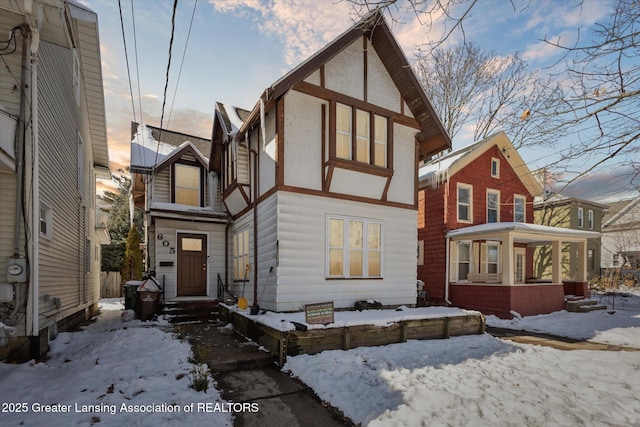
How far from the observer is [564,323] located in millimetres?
10461

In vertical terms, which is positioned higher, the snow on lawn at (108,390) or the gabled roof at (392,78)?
the gabled roof at (392,78)

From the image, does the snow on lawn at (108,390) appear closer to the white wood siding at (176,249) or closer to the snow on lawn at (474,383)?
the snow on lawn at (474,383)

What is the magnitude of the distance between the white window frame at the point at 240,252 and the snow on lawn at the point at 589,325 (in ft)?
28.2

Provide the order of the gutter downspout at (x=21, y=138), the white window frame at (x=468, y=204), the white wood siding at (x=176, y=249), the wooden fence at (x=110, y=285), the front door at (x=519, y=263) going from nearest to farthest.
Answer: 1. the gutter downspout at (x=21, y=138)
2. the white wood siding at (x=176, y=249)
3. the white window frame at (x=468, y=204)
4. the front door at (x=519, y=263)
5. the wooden fence at (x=110, y=285)

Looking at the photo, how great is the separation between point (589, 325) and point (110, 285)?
24.0 m

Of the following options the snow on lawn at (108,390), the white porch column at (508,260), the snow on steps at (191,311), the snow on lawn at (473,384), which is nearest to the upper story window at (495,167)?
the white porch column at (508,260)

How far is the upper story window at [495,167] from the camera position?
1552 centimetres

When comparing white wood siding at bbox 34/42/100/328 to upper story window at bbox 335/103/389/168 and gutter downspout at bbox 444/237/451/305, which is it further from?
gutter downspout at bbox 444/237/451/305

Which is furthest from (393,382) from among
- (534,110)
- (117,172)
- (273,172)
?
(117,172)

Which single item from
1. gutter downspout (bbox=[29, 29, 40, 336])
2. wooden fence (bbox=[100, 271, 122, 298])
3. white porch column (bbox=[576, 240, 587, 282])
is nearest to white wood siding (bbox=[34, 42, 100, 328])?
gutter downspout (bbox=[29, 29, 40, 336])

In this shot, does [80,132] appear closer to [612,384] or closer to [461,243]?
[612,384]

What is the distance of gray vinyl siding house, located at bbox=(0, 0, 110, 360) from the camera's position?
17.2 feet

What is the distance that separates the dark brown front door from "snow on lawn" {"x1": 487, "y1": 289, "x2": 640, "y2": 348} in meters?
10.4

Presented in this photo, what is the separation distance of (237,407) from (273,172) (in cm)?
531
